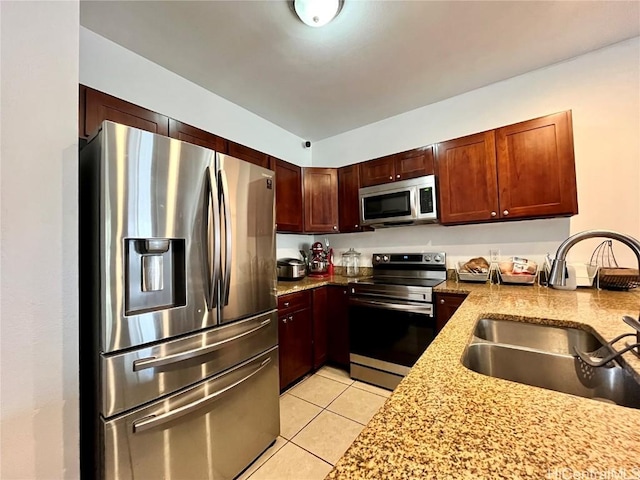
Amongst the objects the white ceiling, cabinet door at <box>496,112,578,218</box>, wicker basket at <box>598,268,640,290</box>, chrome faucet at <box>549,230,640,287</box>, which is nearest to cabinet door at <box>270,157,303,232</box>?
the white ceiling

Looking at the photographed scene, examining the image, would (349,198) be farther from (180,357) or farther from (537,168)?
(180,357)

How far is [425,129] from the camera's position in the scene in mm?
2721

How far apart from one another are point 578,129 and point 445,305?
172cm

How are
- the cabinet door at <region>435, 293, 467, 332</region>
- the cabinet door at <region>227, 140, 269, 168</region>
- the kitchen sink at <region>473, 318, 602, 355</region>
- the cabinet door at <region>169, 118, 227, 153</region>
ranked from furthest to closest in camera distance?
the cabinet door at <region>227, 140, 269, 168</region>, the cabinet door at <region>435, 293, 467, 332</region>, the cabinet door at <region>169, 118, 227, 153</region>, the kitchen sink at <region>473, 318, 602, 355</region>

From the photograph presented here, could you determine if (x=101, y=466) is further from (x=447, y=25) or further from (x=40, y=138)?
(x=447, y=25)

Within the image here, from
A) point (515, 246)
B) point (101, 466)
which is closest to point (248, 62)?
point (101, 466)

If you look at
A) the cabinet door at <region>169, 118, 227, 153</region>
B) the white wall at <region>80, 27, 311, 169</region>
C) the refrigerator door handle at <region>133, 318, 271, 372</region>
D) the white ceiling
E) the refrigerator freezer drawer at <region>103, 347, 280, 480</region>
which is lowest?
the refrigerator freezer drawer at <region>103, 347, 280, 480</region>

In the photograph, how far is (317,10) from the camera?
1.49m

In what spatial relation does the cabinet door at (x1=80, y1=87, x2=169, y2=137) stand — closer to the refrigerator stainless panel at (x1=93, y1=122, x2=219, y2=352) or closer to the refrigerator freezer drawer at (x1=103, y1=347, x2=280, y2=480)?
the refrigerator stainless panel at (x1=93, y1=122, x2=219, y2=352)

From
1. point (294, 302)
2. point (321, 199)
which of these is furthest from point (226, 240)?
point (321, 199)

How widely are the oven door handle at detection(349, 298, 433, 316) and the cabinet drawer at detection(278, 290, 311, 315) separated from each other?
400 mm

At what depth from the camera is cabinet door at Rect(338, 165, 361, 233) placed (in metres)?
2.81

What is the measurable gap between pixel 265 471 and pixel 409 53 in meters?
2.85

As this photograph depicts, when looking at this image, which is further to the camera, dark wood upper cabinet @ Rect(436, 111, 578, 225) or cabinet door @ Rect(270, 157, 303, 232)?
cabinet door @ Rect(270, 157, 303, 232)
